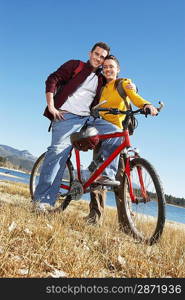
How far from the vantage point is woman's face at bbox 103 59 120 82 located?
4703 millimetres

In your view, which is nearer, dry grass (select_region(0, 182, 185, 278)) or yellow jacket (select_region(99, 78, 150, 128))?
dry grass (select_region(0, 182, 185, 278))

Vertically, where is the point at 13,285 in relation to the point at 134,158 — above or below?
below

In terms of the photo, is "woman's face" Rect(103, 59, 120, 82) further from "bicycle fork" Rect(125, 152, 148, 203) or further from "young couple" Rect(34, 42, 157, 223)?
"bicycle fork" Rect(125, 152, 148, 203)

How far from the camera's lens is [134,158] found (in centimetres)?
433

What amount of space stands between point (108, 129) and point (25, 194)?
4853 millimetres

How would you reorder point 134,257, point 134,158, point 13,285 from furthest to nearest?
point 134,158 < point 134,257 < point 13,285

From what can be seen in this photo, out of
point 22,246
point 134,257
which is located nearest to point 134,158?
point 134,257

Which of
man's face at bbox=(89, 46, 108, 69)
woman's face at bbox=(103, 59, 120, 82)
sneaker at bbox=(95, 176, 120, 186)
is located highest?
man's face at bbox=(89, 46, 108, 69)

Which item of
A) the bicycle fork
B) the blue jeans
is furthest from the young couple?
the bicycle fork

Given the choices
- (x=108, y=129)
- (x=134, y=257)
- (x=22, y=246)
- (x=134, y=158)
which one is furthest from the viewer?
(x=108, y=129)

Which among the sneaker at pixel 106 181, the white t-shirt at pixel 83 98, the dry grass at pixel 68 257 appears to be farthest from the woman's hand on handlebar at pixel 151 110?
the dry grass at pixel 68 257

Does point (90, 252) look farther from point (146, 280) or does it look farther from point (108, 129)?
point (108, 129)

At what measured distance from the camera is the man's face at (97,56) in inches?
188

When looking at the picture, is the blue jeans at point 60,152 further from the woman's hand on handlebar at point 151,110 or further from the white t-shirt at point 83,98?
the woman's hand on handlebar at point 151,110
